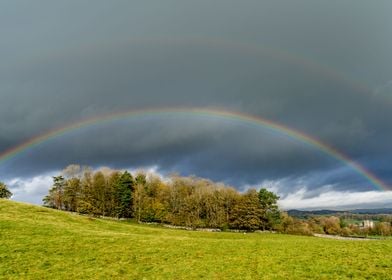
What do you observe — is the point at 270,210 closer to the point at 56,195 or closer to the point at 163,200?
the point at 163,200

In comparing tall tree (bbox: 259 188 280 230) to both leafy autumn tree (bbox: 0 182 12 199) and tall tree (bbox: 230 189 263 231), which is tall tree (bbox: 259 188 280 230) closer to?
tall tree (bbox: 230 189 263 231)

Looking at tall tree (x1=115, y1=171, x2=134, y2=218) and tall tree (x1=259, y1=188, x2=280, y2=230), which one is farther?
tall tree (x1=115, y1=171, x2=134, y2=218)

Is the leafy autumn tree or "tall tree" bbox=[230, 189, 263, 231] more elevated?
the leafy autumn tree

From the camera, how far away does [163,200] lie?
12481 centimetres

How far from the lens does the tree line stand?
10906cm

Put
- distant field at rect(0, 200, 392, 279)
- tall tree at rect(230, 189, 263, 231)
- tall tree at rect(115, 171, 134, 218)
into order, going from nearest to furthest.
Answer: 1. distant field at rect(0, 200, 392, 279)
2. tall tree at rect(230, 189, 263, 231)
3. tall tree at rect(115, 171, 134, 218)

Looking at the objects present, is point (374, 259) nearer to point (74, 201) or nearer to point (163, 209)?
point (163, 209)

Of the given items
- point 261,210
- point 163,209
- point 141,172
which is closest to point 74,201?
point 141,172

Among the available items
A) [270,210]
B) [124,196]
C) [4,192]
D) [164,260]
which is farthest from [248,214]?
[4,192]

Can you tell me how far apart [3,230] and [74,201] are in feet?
335

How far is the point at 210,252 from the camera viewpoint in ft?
76.7

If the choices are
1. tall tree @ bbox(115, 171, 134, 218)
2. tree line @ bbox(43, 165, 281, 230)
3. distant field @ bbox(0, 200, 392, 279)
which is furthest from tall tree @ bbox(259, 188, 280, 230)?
distant field @ bbox(0, 200, 392, 279)

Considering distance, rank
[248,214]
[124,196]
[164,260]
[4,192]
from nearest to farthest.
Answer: [164,260]
[248,214]
[124,196]
[4,192]

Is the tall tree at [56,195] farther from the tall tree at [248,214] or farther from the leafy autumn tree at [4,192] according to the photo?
the tall tree at [248,214]
